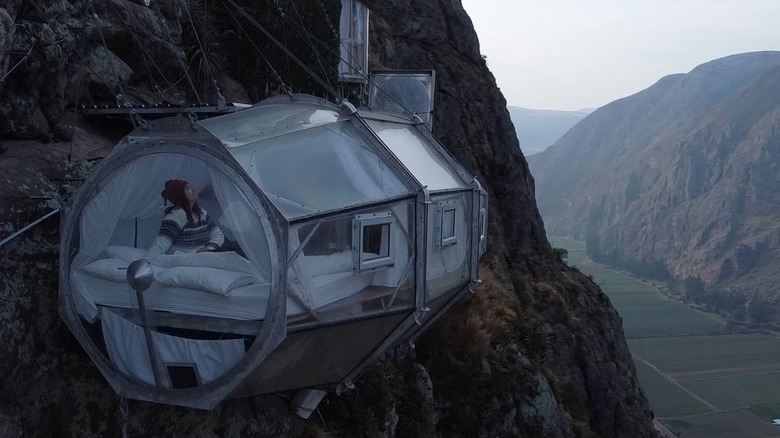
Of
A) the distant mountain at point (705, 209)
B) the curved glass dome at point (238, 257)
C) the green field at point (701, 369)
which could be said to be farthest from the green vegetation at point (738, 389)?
the curved glass dome at point (238, 257)


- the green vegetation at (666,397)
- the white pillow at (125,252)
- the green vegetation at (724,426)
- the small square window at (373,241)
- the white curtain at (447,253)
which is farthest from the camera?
the green vegetation at (666,397)

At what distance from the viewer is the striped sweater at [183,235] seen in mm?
4879

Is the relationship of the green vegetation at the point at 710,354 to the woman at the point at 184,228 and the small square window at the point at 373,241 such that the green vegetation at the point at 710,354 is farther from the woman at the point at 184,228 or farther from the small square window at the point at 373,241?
the woman at the point at 184,228

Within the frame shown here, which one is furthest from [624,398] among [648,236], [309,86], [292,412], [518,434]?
[648,236]

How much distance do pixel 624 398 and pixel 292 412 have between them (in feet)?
46.3

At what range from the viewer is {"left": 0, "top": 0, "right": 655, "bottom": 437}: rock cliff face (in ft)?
18.6

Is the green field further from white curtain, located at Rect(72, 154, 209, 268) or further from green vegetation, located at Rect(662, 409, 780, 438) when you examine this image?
white curtain, located at Rect(72, 154, 209, 268)

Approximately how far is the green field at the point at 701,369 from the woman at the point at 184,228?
51292 mm

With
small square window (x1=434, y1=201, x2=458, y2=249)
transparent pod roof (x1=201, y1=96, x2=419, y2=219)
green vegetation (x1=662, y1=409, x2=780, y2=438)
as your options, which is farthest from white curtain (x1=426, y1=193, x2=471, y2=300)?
green vegetation (x1=662, y1=409, x2=780, y2=438)

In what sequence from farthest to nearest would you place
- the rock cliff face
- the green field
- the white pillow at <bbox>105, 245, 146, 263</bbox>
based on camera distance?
the green field
the rock cliff face
the white pillow at <bbox>105, 245, 146, 263</bbox>

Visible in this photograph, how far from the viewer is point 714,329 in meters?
89.7

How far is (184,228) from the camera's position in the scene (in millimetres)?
4934

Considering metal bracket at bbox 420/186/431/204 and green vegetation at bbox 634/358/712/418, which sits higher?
metal bracket at bbox 420/186/431/204

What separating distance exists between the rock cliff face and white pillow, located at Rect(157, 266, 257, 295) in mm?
1631
